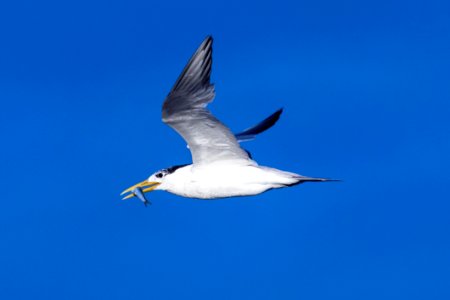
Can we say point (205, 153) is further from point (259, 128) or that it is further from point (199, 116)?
point (259, 128)

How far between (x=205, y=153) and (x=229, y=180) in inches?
20.9

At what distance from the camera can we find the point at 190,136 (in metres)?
12.7

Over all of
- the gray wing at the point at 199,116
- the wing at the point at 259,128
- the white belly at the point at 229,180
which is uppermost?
the wing at the point at 259,128

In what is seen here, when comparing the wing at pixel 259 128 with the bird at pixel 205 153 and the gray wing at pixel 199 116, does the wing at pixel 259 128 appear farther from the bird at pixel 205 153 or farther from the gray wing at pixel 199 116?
the gray wing at pixel 199 116

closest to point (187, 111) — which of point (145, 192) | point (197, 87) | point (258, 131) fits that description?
point (197, 87)

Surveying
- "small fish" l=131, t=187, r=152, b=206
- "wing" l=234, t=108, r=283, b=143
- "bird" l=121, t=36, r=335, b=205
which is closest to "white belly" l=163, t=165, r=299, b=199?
"bird" l=121, t=36, r=335, b=205

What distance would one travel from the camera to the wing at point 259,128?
1566cm

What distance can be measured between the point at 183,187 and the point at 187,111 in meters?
1.69

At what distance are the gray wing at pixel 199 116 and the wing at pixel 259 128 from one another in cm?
257

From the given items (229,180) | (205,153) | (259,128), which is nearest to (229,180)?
(229,180)

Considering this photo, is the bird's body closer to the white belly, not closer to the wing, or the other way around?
the white belly

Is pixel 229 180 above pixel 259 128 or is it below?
below

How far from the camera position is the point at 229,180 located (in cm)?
1298

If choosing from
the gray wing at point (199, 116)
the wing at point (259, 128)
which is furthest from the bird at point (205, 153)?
the wing at point (259, 128)
